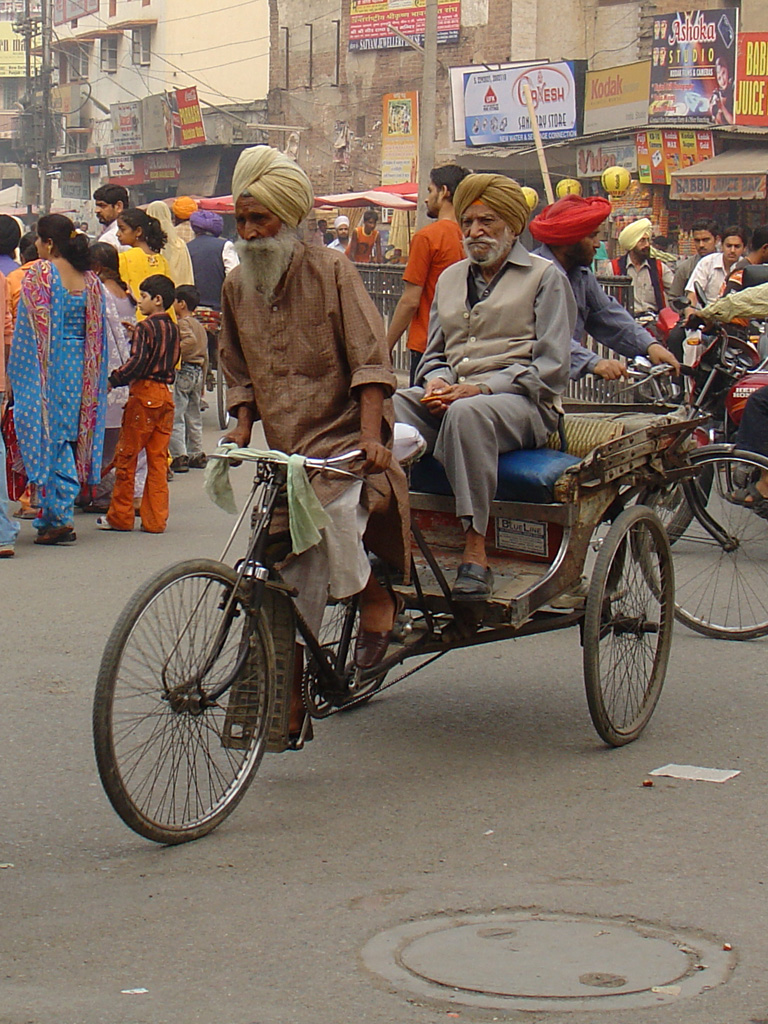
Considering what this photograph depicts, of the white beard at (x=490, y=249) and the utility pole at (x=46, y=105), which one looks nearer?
the white beard at (x=490, y=249)

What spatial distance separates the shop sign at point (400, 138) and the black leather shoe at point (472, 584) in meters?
36.3

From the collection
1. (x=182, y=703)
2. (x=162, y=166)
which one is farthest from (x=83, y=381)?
(x=162, y=166)

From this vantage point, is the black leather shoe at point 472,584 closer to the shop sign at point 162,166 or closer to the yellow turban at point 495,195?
the yellow turban at point 495,195

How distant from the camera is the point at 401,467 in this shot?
4.88 metres

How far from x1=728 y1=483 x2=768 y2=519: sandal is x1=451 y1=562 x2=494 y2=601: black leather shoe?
7.53 feet

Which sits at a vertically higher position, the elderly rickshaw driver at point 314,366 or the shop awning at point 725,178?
the shop awning at point 725,178

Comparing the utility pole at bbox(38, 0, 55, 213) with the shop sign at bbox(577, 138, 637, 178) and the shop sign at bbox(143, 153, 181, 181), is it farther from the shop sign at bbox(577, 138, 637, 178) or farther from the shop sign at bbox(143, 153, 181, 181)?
the shop sign at bbox(577, 138, 637, 178)

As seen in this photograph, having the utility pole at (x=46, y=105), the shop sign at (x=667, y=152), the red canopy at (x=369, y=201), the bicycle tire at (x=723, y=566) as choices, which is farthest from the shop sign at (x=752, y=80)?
the utility pole at (x=46, y=105)

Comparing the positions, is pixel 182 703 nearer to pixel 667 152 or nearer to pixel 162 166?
pixel 667 152

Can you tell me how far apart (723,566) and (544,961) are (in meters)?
3.74

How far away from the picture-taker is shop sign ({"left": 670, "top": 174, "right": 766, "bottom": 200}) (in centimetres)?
2331

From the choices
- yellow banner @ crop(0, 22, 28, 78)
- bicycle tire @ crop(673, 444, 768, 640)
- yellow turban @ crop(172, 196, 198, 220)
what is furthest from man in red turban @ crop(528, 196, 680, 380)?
yellow banner @ crop(0, 22, 28, 78)

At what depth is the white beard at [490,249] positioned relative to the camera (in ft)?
17.6

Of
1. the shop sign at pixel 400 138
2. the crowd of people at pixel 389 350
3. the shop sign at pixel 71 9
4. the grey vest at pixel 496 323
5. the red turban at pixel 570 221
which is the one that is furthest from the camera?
the shop sign at pixel 71 9
